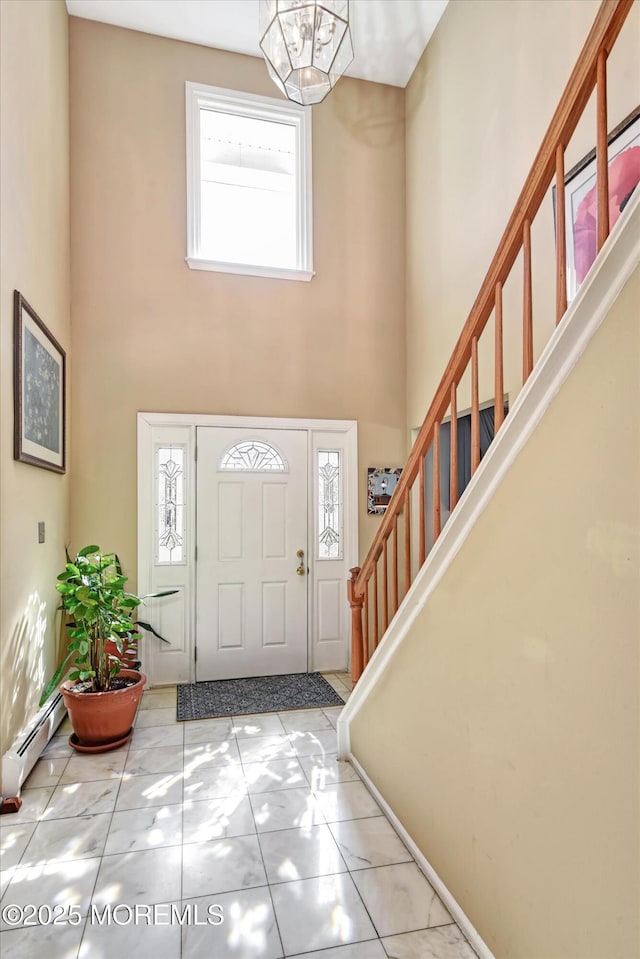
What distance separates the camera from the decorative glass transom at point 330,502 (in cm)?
455

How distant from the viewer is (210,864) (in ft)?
6.79

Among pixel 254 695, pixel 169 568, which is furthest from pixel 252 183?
pixel 254 695

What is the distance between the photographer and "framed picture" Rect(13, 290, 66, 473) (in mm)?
2787

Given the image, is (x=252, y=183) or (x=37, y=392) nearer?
(x=37, y=392)

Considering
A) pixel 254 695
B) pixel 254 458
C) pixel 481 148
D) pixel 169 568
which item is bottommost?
pixel 254 695

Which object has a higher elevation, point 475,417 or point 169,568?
point 475,417

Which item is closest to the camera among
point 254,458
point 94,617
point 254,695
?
point 94,617

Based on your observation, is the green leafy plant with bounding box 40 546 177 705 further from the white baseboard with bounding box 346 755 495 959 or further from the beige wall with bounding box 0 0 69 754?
the white baseboard with bounding box 346 755 495 959

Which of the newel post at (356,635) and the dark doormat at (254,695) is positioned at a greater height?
the newel post at (356,635)

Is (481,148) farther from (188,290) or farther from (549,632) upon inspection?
(549,632)

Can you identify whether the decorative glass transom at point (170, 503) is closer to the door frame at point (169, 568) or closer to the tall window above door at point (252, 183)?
the door frame at point (169, 568)

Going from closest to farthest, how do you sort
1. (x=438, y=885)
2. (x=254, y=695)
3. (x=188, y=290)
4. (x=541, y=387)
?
(x=541, y=387)
(x=438, y=885)
(x=254, y=695)
(x=188, y=290)

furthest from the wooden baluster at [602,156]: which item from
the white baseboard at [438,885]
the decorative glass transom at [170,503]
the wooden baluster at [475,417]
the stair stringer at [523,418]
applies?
the decorative glass transom at [170,503]

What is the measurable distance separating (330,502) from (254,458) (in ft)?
2.41
